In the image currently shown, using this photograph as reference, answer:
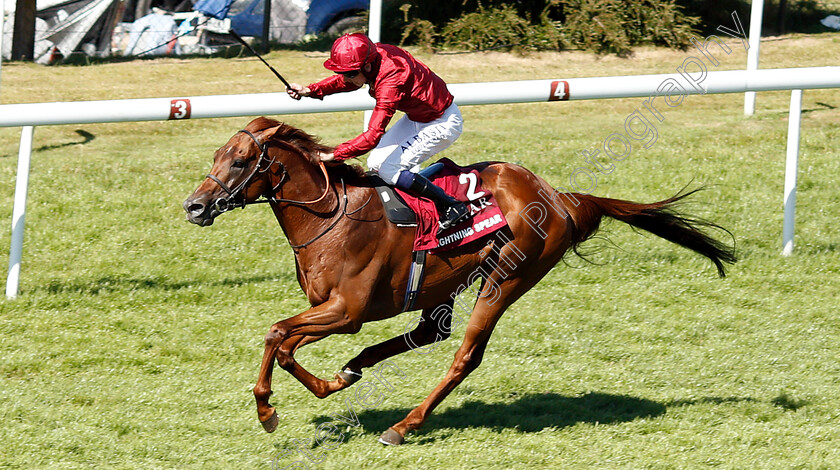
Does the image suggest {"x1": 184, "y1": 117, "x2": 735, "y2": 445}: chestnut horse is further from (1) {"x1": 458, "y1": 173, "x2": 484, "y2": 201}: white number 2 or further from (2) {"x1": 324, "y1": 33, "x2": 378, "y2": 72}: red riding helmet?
(2) {"x1": 324, "y1": 33, "x2": 378, "y2": 72}: red riding helmet

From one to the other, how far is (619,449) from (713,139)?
221 inches

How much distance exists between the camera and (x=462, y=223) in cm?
500

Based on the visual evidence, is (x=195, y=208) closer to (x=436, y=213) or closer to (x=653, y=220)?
(x=436, y=213)

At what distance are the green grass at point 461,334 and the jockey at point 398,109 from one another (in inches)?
52.1

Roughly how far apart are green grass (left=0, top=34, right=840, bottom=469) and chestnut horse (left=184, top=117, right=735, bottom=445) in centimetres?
40

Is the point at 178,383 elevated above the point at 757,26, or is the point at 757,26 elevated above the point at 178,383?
the point at 757,26

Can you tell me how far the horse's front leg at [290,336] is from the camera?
455 cm

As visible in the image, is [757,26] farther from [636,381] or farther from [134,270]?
[134,270]

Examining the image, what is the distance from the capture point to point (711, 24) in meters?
14.0

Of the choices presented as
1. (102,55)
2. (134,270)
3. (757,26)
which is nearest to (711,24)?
(757,26)

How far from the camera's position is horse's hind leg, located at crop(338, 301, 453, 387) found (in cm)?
515

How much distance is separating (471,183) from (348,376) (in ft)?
4.08

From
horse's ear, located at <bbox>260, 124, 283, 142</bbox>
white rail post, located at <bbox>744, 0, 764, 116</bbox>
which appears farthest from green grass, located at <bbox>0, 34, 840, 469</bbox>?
horse's ear, located at <bbox>260, 124, 283, 142</bbox>

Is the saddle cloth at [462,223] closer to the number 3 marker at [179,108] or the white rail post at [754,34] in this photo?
the number 3 marker at [179,108]
